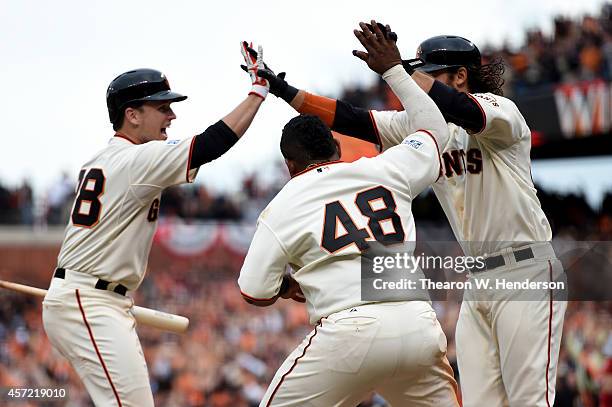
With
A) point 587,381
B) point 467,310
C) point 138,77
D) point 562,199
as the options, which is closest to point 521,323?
point 467,310

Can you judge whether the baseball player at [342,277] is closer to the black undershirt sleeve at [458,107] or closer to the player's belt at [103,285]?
the black undershirt sleeve at [458,107]

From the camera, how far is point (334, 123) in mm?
6430

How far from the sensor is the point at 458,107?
5.72 m

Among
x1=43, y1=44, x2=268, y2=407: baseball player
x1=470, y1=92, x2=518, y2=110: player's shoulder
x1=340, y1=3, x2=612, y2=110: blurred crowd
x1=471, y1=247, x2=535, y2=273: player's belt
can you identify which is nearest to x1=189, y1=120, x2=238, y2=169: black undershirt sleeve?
x1=43, y1=44, x2=268, y2=407: baseball player

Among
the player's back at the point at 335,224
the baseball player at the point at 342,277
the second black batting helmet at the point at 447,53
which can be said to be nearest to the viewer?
the baseball player at the point at 342,277

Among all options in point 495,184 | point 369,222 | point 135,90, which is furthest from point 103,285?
point 495,184

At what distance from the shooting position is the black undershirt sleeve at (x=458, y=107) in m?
5.72

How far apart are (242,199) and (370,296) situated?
1990cm

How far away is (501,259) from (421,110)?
109cm

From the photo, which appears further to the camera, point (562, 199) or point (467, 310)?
point (562, 199)

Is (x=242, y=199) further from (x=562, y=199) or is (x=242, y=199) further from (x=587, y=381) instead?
(x=587, y=381)

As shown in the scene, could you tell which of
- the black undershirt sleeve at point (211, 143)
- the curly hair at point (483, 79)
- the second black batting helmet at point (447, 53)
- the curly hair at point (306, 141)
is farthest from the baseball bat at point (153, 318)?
the curly hair at point (483, 79)

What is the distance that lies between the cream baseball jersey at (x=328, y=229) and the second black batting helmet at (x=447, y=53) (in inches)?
48.7

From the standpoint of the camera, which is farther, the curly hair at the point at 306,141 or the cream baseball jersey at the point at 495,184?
the cream baseball jersey at the point at 495,184
